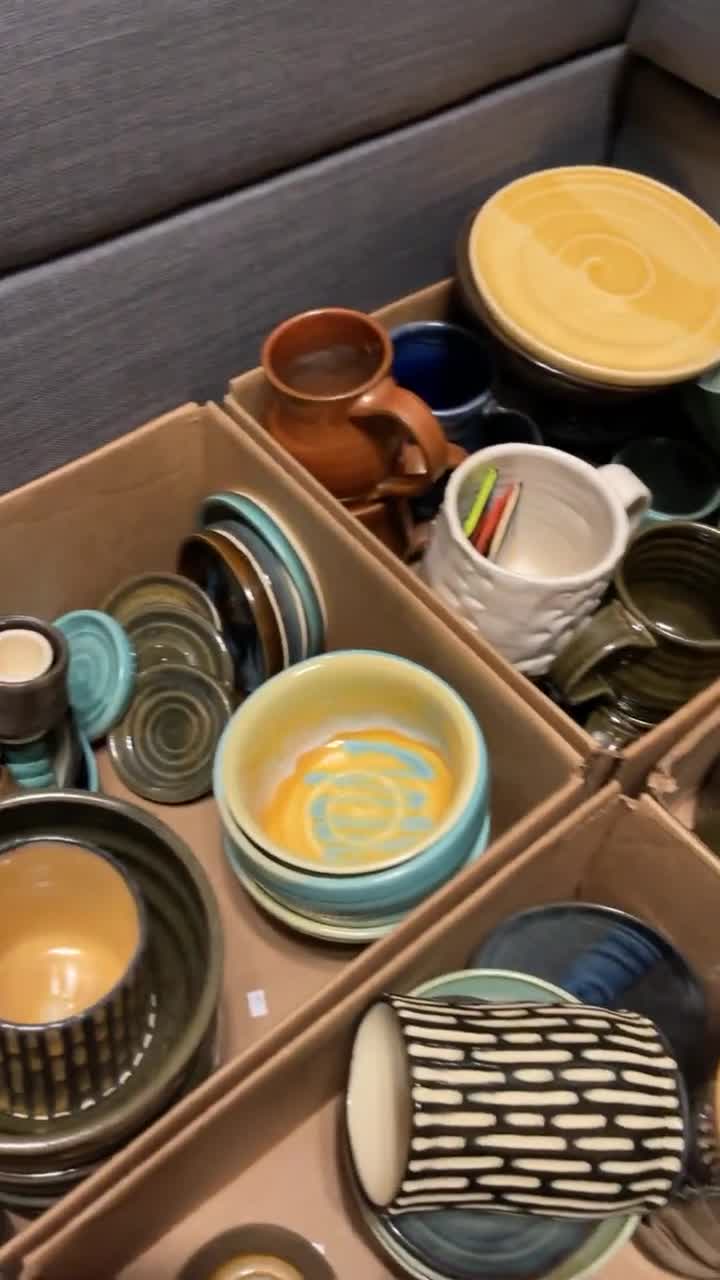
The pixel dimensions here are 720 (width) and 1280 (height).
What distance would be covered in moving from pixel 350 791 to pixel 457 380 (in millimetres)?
348

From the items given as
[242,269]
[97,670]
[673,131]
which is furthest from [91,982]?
[673,131]

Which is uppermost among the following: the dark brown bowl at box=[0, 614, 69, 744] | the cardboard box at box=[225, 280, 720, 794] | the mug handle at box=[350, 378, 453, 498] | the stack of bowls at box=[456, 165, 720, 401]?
the stack of bowls at box=[456, 165, 720, 401]

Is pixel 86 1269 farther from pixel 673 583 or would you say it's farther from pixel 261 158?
pixel 261 158

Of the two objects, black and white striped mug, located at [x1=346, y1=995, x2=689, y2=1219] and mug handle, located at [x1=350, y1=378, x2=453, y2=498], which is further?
mug handle, located at [x1=350, y1=378, x2=453, y2=498]

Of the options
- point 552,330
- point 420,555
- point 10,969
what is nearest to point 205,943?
point 10,969

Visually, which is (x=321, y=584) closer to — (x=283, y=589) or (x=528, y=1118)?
(x=283, y=589)

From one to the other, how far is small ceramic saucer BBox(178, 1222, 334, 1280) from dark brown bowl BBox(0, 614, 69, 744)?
0.31 meters

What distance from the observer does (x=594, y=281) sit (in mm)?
871

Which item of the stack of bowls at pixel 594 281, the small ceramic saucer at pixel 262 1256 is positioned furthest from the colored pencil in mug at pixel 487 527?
the small ceramic saucer at pixel 262 1256

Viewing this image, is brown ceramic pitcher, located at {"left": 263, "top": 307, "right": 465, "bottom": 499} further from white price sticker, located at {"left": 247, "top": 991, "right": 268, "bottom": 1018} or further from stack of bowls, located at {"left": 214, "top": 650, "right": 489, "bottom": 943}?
Result: white price sticker, located at {"left": 247, "top": 991, "right": 268, "bottom": 1018}

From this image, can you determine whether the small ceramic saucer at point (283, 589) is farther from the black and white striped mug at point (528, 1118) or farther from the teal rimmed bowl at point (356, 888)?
the black and white striped mug at point (528, 1118)

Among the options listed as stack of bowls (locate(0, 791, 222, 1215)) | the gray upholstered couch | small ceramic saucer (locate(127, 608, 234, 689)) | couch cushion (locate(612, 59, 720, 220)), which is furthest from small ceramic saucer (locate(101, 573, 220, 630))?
couch cushion (locate(612, 59, 720, 220))

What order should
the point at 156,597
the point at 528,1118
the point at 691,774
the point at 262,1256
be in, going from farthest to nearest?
the point at 156,597 → the point at 691,774 → the point at 262,1256 → the point at 528,1118

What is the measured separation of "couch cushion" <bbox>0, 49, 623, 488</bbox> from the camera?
2.41 ft
